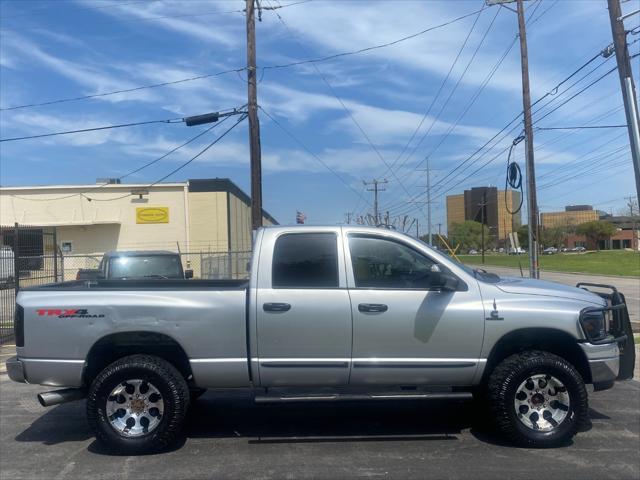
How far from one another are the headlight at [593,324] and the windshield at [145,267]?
10.1 m

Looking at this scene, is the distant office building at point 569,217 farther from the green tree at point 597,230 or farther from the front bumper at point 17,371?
the front bumper at point 17,371

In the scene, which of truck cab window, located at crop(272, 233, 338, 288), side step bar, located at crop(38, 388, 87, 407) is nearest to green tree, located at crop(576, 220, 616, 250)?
truck cab window, located at crop(272, 233, 338, 288)

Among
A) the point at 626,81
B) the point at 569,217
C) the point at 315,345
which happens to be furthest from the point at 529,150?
the point at 569,217

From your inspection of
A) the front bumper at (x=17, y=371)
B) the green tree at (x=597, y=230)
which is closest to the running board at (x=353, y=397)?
the front bumper at (x=17, y=371)

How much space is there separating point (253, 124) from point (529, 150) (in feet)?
31.4

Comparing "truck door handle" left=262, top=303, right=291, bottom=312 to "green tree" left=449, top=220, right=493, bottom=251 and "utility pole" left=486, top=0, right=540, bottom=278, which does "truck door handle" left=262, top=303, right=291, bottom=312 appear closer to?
"utility pole" left=486, top=0, right=540, bottom=278

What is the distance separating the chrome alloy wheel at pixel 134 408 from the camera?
5363 mm

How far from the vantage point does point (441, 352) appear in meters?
5.37

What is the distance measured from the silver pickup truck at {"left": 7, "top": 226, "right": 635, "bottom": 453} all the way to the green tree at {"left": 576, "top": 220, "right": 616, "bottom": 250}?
120 metres

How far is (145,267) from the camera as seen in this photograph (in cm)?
1377

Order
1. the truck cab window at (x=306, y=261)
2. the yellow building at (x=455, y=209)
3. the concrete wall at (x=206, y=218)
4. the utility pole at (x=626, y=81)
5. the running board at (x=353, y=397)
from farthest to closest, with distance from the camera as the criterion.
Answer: the yellow building at (x=455, y=209) → the concrete wall at (x=206, y=218) → the utility pole at (x=626, y=81) → the truck cab window at (x=306, y=261) → the running board at (x=353, y=397)

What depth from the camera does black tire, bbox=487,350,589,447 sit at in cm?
532

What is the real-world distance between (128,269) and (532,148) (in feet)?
46.3

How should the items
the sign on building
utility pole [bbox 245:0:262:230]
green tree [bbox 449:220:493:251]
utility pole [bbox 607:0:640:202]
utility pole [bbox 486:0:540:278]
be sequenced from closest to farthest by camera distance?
utility pole [bbox 607:0:640:202]
utility pole [bbox 245:0:262:230]
utility pole [bbox 486:0:540:278]
the sign on building
green tree [bbox 449:220:493:251]
